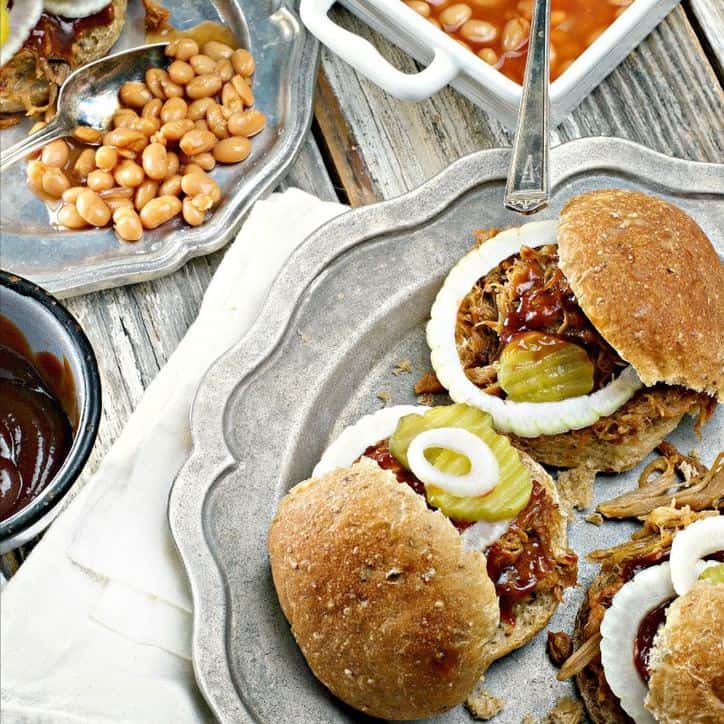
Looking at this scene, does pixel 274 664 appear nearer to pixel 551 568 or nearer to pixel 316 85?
pixel 551 568

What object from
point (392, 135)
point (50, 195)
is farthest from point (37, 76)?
point (392, 135)

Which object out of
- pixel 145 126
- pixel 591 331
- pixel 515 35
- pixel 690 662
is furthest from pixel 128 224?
pixel 690 662

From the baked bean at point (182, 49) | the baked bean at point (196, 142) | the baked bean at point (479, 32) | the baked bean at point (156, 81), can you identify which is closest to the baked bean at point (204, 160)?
the baked bean at point (196, 142)

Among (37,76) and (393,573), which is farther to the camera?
(37,76)

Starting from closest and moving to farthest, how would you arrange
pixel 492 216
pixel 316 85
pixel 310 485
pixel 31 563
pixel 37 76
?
pixel 310 485, pixel 31 563, pixel 492 216, pixel 37 76, pixel 316 85

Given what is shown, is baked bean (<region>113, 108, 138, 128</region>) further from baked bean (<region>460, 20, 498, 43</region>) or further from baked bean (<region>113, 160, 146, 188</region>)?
baked bean (<region>460, 20, 498, 43</region>)

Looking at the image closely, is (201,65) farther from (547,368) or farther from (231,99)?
(547,368)

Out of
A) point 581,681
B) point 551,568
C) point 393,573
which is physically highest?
point 393,573
